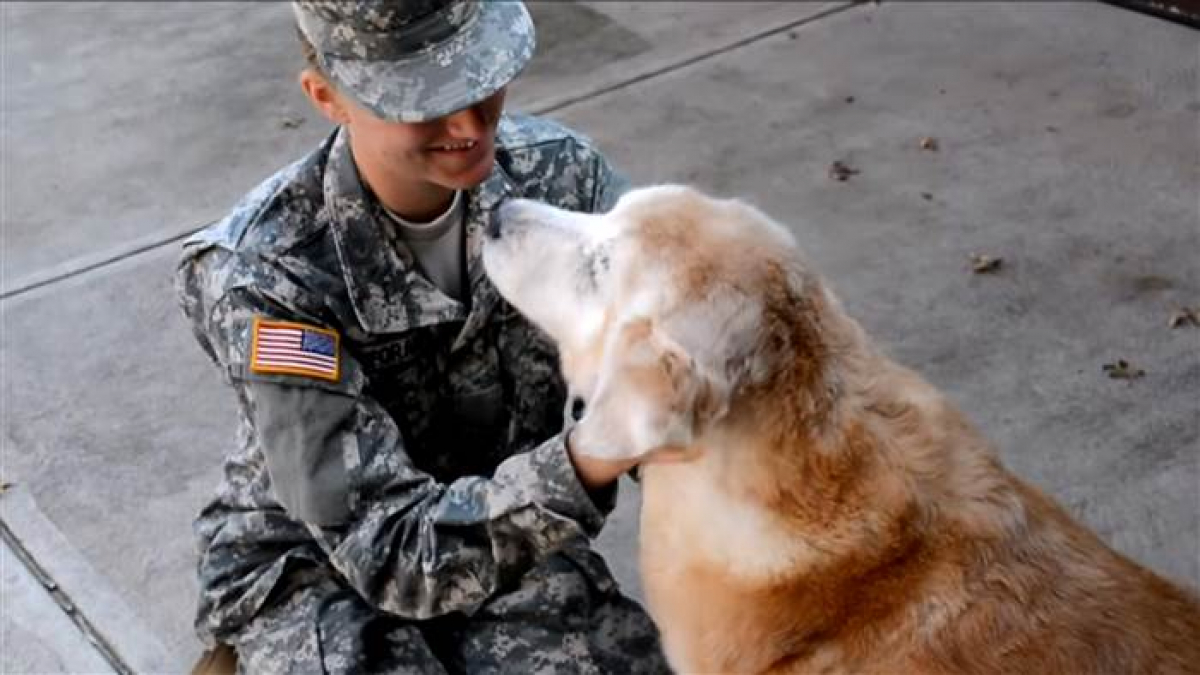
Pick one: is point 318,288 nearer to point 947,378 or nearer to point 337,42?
point 337,42

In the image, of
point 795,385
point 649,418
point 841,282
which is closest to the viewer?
point 649,418

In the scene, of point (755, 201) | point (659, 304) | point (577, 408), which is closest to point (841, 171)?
Answer: point (755, 201)

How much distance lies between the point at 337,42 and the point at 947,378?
6.87 ft

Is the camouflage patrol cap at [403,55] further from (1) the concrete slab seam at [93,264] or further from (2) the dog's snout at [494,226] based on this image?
(1) the concrete slab seam at [93,264]

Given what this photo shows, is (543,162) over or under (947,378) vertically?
over

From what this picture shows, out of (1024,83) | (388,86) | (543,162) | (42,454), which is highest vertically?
(388,86)

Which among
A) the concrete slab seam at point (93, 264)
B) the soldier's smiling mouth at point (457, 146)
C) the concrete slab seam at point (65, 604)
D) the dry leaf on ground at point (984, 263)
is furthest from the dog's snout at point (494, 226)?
the concrete slab seam at point (93, 264)

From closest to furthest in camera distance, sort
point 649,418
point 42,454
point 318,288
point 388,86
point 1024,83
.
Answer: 1. point 649,418
2. point 388,86
3. point 318,288
4. point 42,454
5. point 1024,83

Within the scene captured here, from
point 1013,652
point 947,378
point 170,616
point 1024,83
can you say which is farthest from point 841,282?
point 1013,652

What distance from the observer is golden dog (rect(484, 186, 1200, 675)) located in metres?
2.24

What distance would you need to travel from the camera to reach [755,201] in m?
4.84

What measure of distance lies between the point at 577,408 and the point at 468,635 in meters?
0.48

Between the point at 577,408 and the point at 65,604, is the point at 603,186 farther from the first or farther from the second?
the point at 65,604

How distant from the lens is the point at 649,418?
214 centimetres
